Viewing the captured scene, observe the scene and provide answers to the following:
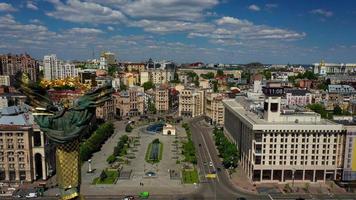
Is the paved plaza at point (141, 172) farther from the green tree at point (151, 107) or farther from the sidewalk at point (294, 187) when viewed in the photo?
the green tree at point (151, 107)

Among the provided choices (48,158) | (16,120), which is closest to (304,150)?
(48,158)

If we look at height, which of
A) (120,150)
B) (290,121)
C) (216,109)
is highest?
(290,121)

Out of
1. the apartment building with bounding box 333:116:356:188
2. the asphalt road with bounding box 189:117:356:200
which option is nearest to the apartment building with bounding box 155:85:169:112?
the asphalt road with bounding box 189:117:356:200

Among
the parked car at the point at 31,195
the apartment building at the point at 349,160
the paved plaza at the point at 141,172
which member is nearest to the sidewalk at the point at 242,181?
the paved plaza at the point at 141,172

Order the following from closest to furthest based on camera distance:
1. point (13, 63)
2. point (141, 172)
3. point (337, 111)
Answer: point (141, 172), point (337, 111), point (13, 63)

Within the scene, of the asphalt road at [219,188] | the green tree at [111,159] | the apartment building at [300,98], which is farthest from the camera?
the apartment building at [300,98]

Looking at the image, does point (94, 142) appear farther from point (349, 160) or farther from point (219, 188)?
point (349, 160)

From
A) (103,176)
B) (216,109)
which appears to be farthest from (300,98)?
(103,176)
